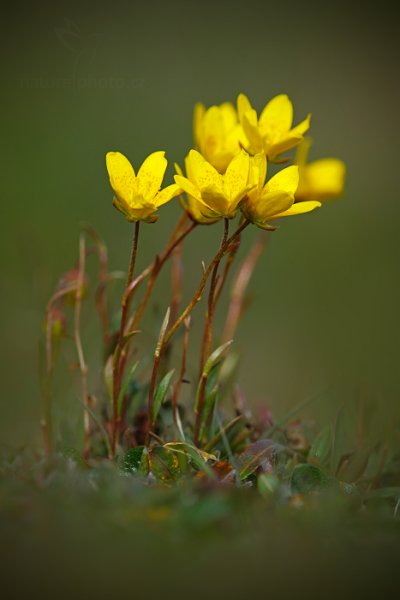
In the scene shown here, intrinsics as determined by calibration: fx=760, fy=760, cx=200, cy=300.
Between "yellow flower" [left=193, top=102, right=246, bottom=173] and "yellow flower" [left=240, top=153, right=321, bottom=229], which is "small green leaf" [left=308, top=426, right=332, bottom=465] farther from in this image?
"yellow flower" [left=193, top=102, right=246, bottom=173]

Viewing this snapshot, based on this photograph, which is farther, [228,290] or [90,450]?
[228,290]

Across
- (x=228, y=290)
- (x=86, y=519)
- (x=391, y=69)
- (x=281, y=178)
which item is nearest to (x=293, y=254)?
(x=228, y=290)

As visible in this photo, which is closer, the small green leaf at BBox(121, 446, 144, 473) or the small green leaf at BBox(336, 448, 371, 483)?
the small green leaf at BBox(121, 446, 144, 473)

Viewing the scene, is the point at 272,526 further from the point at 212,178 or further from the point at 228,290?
the point at 228,290

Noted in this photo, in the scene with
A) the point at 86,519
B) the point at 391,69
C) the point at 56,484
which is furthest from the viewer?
the point at 391,69

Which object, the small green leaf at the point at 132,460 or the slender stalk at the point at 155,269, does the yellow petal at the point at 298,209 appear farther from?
the small green leaf at the point at 132,460

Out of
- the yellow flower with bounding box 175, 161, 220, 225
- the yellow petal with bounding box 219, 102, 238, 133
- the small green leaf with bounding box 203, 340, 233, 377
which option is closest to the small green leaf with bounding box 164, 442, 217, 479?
the small green leaf with bounding box 203, 340, 233, 377
